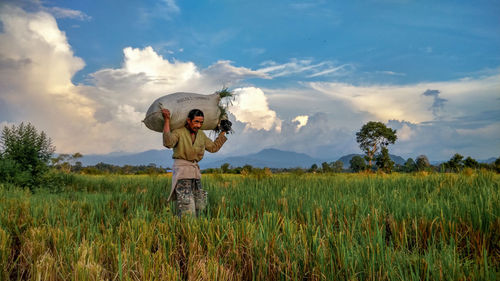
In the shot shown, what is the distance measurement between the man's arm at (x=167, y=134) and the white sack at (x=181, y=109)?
0.41 ft

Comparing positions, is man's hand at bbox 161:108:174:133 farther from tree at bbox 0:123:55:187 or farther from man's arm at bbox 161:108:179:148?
tree at bbox 0:123:55:187

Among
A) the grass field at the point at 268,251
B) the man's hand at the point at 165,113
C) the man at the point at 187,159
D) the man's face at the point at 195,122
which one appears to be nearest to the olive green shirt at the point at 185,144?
the man at the point at 187,159

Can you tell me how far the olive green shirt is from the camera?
5.10 m

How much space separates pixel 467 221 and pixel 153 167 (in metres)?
14.6

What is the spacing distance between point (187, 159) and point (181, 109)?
811 mm

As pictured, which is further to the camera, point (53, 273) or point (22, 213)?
point (22, 213)

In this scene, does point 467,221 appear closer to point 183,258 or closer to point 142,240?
point 183,258

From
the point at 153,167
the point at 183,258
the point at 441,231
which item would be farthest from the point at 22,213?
the point at 153,167

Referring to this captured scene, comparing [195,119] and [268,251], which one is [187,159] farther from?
[268,251]

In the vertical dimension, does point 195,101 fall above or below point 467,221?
above

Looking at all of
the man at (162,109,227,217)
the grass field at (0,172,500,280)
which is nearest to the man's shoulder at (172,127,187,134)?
the man at (162,109,227,217)

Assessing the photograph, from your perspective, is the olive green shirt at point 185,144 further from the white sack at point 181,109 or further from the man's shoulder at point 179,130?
the white sack at point 181,109

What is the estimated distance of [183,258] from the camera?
2955mm

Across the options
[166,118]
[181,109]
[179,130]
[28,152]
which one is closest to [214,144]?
[179,130]
